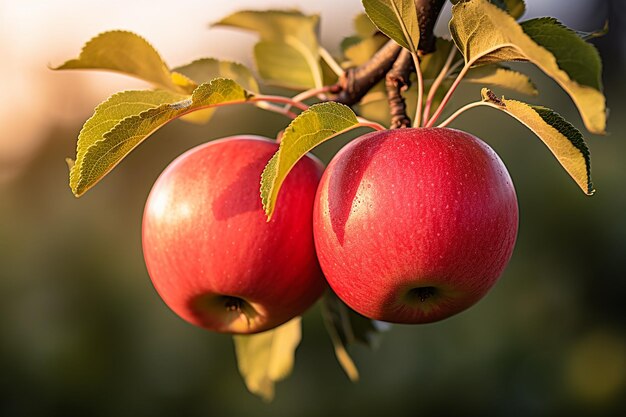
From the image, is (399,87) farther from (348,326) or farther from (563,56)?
(348,326)

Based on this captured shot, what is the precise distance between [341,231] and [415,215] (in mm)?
74

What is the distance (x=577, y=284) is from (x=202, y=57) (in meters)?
1.85

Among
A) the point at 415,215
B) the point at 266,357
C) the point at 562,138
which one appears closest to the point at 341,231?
the point at 415,215

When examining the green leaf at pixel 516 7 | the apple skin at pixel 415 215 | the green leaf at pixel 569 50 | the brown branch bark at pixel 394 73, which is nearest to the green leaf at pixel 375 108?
the brown branch bark at pixel 394 73

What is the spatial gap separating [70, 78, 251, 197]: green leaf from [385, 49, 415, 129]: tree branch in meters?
0.18

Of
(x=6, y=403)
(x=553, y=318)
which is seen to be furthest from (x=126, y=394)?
(x=553, y=318)

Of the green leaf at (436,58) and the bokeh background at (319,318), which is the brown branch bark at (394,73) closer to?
the green leaf at (436,58)

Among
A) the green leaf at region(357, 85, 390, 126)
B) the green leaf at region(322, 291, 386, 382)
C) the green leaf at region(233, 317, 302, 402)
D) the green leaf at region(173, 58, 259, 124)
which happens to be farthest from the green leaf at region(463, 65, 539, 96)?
the green leaf at region(233, 317, 302, 402)

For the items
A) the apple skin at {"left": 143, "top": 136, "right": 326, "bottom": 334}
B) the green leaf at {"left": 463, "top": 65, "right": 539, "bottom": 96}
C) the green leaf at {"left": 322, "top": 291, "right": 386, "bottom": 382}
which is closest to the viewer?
the apple skin at {"left": 143, "top": 136, "right": 326, "bottom": 334}

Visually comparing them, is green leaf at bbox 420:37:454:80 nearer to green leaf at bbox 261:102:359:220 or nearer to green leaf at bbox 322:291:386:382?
green leaf at bbox 261:102:359:220

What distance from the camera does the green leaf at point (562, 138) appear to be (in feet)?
1.93

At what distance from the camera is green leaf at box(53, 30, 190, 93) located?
847 millimetres

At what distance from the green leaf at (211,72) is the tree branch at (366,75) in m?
0.13

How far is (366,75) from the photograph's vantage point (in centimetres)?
90
